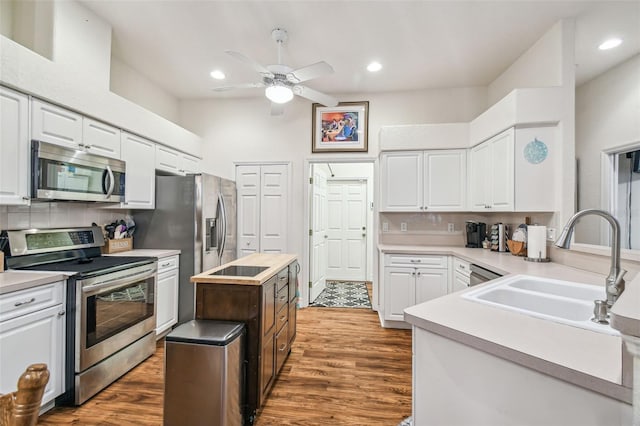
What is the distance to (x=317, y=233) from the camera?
4.77 m

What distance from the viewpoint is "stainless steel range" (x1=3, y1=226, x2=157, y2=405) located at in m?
1.97

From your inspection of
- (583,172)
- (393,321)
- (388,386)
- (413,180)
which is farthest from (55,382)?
(583,172)

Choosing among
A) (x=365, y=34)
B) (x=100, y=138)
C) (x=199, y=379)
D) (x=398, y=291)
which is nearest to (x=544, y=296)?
(x=199, y=379)

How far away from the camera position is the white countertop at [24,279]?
65.0 inches

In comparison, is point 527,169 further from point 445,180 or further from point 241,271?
point 241,271

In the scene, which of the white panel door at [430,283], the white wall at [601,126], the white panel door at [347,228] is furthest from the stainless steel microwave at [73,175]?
the white wall at [601,126]

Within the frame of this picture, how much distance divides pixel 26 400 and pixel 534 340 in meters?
1.34

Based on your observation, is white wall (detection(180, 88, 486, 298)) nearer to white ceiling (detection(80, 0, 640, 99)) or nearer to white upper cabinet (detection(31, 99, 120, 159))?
white ceiling (detection(80, 0, 640, 99))

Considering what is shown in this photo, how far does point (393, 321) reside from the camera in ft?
11.3

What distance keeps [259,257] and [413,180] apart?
7.14 ft

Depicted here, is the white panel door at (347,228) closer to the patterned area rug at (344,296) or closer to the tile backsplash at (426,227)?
the patterned area rug at (344,296)

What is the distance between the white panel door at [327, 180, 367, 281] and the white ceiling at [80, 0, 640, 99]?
2.61 meters

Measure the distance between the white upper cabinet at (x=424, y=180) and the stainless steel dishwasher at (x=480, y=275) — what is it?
1114 mm

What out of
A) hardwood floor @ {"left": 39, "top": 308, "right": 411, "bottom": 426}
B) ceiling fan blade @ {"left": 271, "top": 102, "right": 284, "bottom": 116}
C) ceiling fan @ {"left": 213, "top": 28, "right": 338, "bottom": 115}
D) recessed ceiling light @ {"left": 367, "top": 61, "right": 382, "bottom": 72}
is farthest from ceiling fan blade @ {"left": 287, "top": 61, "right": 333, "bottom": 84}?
hardwood floor @ {"left": 39, "top": 308, "right": 411, "bottom": 426}
